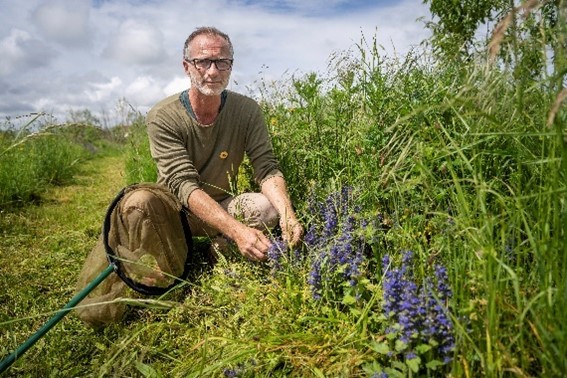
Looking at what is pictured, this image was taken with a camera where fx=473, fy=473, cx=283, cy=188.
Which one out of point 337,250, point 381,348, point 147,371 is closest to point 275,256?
point 337,250

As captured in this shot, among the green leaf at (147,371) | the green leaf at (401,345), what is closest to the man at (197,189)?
the green leaf at (147,371)

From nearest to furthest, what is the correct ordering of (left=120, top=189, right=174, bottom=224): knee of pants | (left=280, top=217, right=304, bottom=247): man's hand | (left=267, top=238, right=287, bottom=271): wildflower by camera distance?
(left=267, top=238, right=287, bottom=271): wildflower
(left=280, top=217, right=304, bottom=247): man's hand
(left=120, top=189, right=174, bottom=224): knee of pants

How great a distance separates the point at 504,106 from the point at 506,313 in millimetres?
720

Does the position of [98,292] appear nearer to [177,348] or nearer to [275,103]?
[177,348]

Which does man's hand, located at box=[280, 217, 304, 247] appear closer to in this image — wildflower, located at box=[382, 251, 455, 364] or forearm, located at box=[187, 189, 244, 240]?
forearm, located at box=[187, 189, 244, 240]

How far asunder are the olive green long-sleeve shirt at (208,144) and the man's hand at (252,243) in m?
0.58

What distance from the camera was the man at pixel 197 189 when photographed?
2719 millimetres

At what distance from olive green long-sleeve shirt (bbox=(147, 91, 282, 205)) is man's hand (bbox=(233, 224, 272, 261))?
583mm

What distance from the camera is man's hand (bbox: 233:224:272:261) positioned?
2.57 m

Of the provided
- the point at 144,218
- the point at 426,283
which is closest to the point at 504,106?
the point at 426,283

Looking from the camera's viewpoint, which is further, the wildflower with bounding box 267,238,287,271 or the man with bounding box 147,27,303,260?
the man with bounding box 147,27,303,260

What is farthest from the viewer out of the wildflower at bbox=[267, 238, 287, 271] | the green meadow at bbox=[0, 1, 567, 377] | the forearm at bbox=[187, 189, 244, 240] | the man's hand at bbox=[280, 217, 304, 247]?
the forearm at bbox=[187, 189, 244, 240]

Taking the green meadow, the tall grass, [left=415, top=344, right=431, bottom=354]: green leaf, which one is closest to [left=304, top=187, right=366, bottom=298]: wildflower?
the green meadow

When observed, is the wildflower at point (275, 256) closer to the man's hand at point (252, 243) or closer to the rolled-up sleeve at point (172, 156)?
the man's hand at point (252, 243)
